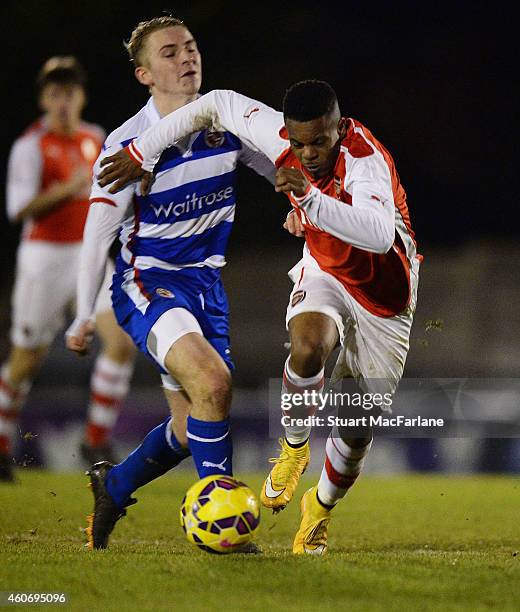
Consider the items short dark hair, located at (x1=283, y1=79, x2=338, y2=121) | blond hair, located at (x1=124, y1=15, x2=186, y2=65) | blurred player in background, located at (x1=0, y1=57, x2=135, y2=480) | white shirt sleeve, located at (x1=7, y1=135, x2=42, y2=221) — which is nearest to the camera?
short dark hair, located at (x1=283, y1=79, x2=338, y2=121)

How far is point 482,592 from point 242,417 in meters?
7.37

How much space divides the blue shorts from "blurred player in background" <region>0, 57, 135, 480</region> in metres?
3.19

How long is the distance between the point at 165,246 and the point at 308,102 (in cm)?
106

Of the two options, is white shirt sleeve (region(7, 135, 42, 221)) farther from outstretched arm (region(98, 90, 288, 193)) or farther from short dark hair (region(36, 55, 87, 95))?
outstretched arm (region(98, 90, 288, 193))

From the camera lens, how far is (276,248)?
579 inches

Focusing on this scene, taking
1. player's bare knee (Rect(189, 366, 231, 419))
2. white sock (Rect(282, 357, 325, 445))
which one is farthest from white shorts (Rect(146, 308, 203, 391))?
white sock (Rect(282, 357, 325, 445))

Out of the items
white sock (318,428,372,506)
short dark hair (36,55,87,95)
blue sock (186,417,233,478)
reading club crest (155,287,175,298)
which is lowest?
white sock (318,428,372,506)

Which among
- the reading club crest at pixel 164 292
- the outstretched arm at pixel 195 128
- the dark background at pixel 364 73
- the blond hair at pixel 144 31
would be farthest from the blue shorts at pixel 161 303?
the dark background at pixel 364 73

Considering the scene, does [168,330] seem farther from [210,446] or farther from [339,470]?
[339,470]

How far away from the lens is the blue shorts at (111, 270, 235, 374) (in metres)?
4.92

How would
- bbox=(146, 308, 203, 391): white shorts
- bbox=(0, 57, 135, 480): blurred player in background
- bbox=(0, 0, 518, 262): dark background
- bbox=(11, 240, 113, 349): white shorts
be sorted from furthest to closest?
bbox=(0, 0, 518, 262): dark background, bbox=(11, 240, 113, 349): white shorts, bbox=(0, 57, 135, 480): blurred player in background, bbox=(146, 308, 203, 391): white shorts

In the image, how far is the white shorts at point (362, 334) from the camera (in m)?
5.02

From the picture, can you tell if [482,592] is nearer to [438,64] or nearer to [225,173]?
[225,173]

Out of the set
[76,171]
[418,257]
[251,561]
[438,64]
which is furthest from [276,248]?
[251,561]
